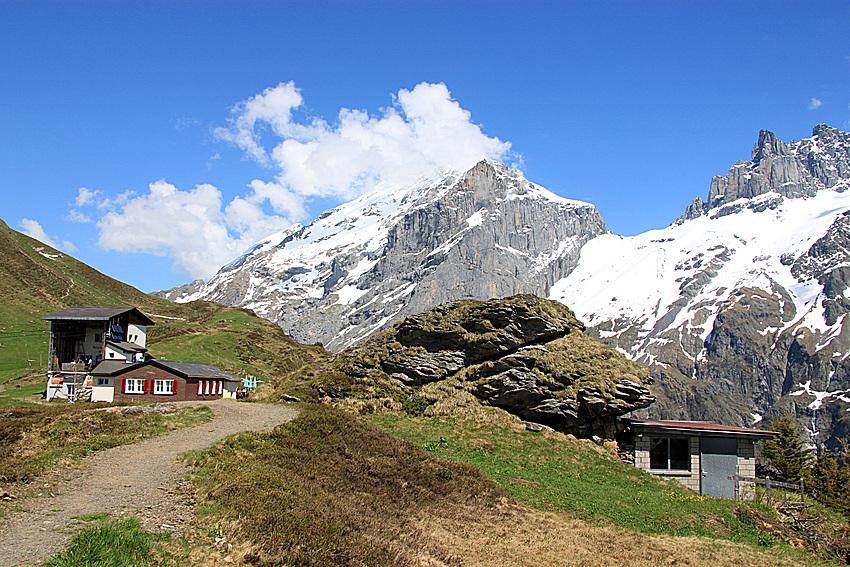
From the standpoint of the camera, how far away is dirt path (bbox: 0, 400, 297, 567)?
9562 millimetres

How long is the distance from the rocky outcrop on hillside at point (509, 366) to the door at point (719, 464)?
13.2 feet

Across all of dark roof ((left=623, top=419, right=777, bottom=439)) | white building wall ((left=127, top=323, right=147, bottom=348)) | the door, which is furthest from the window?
white building wall ((left=127, top=323, right=147, bottom=348))

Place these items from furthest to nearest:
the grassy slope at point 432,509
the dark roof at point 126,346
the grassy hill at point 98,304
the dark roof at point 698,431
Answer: the grassy hill at point 98,304, the dark roof at point 126,346, the dark roof at point 698,431, the grassy slope at point 432,509

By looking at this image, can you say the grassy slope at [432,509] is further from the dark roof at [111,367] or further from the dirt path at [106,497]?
the dark roof at [111,367]

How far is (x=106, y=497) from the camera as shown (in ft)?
41.2

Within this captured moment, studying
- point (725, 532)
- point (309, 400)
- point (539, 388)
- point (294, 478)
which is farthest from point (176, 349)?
point (725, 532)

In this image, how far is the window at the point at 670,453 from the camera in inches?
1154

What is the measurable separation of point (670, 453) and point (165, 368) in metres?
36.7

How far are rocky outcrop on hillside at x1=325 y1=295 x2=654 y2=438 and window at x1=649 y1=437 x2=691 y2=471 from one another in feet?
8.25

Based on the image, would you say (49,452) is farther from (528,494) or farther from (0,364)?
(0,364)

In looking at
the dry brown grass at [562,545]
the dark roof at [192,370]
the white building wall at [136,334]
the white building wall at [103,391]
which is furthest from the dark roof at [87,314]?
the dry brown grass at [562,545]

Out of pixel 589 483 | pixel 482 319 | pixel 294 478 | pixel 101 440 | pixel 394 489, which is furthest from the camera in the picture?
pixel 482 319

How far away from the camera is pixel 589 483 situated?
22.8 m

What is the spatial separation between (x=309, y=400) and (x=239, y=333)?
64.9 metres
